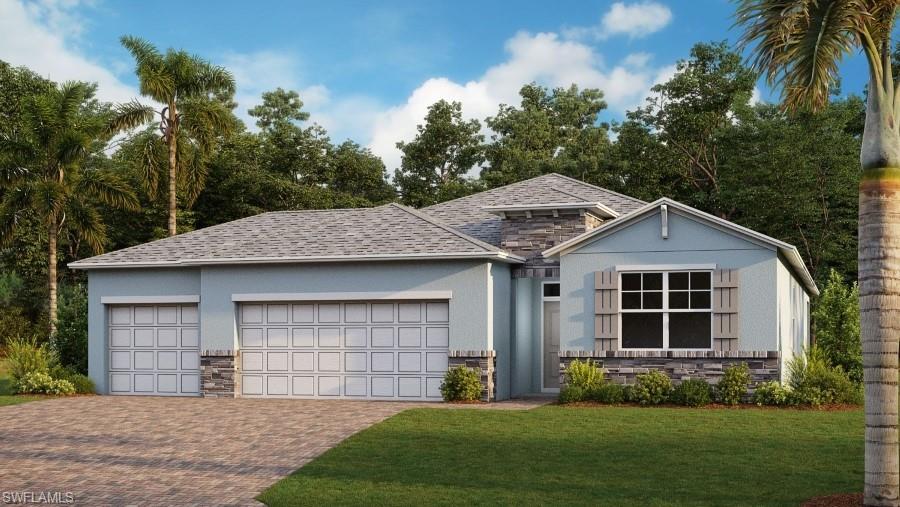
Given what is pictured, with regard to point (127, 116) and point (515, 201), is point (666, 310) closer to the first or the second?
point (515, 201)

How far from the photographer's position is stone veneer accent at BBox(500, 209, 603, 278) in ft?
71.7

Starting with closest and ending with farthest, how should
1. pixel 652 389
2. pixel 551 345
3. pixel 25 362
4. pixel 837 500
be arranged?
1. pixel 837 500
2. pixel 652 389
3. pixel 551 345
4. pixel 25 362

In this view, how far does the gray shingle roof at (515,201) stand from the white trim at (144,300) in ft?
22.1

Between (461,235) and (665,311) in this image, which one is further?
(461,235)

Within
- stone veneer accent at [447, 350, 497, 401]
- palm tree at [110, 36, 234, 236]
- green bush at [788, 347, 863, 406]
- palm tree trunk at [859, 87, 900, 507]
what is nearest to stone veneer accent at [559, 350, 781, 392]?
green bush at [788, 347, 863, 406]

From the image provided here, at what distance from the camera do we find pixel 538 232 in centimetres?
2227

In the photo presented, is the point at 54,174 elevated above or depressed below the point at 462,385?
above

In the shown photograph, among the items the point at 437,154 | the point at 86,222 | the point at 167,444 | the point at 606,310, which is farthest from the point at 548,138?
the point at 167,444

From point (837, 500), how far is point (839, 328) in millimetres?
13917

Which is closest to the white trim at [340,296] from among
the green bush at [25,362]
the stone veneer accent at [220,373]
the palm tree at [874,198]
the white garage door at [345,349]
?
the white garage door at [345,349]

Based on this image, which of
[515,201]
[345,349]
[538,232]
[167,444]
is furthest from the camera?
[515,201]

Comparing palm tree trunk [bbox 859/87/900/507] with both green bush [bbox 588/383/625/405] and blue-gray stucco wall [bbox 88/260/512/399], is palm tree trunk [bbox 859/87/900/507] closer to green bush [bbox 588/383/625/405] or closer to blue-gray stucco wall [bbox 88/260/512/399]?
green bush [bbox 588/383/625/405]

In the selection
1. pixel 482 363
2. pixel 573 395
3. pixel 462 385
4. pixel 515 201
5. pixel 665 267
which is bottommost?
pixel 573 395

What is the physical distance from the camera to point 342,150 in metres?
44.1
